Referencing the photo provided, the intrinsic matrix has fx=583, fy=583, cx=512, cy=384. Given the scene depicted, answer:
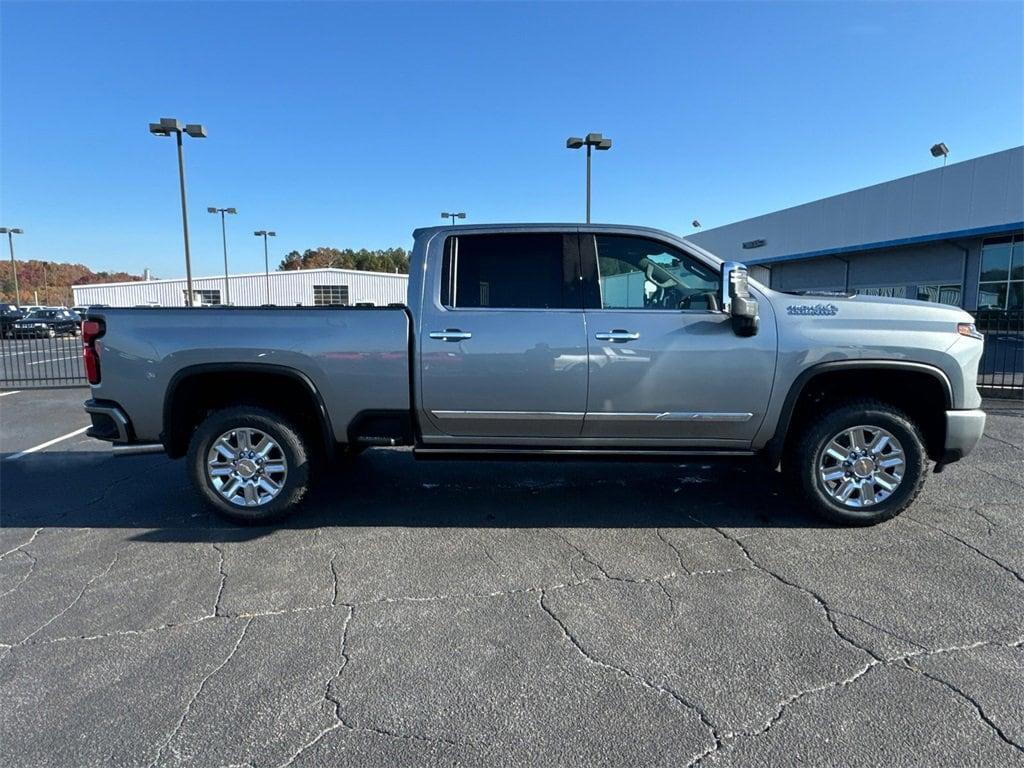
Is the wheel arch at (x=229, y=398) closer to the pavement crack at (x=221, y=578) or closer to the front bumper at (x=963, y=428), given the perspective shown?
the pavement crack at (x=221, y=578)

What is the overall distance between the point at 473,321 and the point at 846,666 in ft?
9.22

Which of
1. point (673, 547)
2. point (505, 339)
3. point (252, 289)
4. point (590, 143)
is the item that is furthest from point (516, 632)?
point (252, 289)

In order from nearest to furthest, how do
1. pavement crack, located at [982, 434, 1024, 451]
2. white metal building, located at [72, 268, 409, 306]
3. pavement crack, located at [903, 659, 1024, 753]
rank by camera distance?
pavement crack, located at [903, 659, 1024, 753], pavement crack, located at [982, 434, 1024, 451], white metal building, located at [72, 268, 409, 306]

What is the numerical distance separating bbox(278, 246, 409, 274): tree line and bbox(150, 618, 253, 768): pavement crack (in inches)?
3252

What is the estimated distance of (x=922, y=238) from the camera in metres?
22.9

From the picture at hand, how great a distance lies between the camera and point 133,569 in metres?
3.59

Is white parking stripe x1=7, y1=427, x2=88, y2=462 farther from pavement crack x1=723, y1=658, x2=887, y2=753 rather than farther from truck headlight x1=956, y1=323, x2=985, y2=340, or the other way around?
truck headlight x1=956, y1=323, x2=985, y2=340

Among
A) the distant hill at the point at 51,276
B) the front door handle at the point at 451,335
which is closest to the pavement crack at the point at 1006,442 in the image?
the front door handle at the point at 451,335

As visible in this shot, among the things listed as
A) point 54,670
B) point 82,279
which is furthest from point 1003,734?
point 82,279

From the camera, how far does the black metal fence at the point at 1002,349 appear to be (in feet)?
30.3

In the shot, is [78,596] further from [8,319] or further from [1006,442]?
[8,319]

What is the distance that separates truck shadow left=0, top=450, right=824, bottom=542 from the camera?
4277mm

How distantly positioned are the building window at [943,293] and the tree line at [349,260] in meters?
68.1

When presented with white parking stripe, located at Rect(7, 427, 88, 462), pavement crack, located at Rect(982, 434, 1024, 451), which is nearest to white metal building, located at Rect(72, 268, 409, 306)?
white parking stripe, located at Rect(7, 427, 88, 462)
